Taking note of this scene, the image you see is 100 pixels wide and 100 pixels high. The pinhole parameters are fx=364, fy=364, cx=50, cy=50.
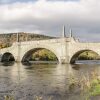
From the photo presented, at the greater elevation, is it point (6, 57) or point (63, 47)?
point (63, 47)

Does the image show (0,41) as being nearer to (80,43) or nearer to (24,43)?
(24,43)

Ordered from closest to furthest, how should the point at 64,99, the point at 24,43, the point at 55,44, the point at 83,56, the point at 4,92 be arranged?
the point at 64,99, the point at 4,92, the point at 55,44, the point at 24,43, the point at 83,56

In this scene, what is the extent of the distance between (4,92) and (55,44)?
49.3 m

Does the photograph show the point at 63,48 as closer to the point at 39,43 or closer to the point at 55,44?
the point at 55,44

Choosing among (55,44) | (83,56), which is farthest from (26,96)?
(83,56)

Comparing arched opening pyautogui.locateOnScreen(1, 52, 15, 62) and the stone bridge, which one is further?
arched opening pyautogui.locateOnScreen(1, 52, 15, 62)

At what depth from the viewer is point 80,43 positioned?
210ft

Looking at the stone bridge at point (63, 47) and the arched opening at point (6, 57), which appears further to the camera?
the arched opening at point (6, 57)

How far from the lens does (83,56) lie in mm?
112500

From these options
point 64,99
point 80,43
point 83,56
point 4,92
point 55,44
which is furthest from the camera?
point 83,56

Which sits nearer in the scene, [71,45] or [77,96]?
[77,96]

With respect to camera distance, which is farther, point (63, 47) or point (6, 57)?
point (6, 57)

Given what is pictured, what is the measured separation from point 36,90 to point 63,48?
45.9 meters

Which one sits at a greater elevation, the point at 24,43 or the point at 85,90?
the point at 24,43
